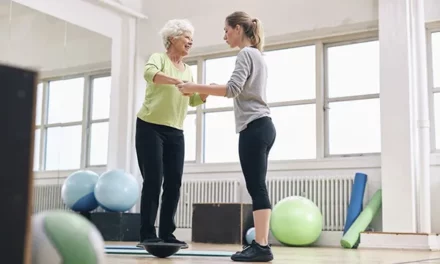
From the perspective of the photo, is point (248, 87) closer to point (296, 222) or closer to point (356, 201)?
point (296, 222)

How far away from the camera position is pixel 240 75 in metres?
2.55

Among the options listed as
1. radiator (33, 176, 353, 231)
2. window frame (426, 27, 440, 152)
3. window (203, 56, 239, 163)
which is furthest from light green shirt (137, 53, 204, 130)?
window (203, 56, 239, 163)

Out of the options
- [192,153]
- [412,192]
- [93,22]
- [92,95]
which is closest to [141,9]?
[93,22]

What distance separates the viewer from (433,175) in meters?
5.29

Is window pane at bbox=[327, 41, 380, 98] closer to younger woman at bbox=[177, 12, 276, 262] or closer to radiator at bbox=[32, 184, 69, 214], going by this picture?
radiator at bbox=[32, 184, 69, 214]

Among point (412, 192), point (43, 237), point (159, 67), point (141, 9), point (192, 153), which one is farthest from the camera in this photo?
point (141, 9)

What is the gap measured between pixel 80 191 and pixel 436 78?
12.4 ft

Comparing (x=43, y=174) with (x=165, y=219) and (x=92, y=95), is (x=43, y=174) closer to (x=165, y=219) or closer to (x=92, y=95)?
(x=92, y=95)

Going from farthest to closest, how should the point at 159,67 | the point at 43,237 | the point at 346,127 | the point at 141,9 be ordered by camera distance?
the point at 141,9 → the point at 346,127 → the point at 159,67 → the point at 43,237

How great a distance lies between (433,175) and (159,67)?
3337mm

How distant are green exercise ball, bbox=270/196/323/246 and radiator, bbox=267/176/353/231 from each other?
370mm

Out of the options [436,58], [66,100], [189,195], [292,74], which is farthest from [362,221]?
[66,100]

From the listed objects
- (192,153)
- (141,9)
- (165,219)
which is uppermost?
(141,9)

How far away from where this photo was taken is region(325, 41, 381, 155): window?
5.80m
